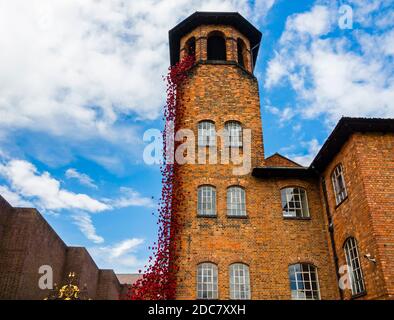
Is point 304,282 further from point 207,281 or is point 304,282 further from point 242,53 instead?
point 242,53

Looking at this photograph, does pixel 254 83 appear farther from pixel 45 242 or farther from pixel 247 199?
pixel 45 242

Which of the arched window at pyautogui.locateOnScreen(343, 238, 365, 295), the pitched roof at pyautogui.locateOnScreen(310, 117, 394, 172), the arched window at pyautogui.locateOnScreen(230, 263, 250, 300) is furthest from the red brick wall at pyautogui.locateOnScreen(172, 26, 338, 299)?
the pitched roof at pyautogui.locateOnScreen(310, 117, 394, 172)

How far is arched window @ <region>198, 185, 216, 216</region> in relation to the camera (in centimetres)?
1441

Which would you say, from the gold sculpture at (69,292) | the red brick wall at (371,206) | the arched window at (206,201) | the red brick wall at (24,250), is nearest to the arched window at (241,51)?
the arched window at (206,201)

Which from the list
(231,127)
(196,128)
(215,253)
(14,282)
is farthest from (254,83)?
(14,282)

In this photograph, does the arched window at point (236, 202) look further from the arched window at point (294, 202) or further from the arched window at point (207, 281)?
the arched window at point (207, 281)

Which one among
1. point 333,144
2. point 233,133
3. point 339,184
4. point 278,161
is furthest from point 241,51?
point 339,184

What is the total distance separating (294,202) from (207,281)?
5.10 meters

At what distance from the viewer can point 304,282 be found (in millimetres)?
13180

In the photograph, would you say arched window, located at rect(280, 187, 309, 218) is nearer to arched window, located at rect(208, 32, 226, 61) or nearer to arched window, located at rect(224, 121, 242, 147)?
arched window, located at rect(224, 121, 242, 147)

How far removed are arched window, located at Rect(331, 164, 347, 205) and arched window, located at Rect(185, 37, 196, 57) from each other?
34.2ft
